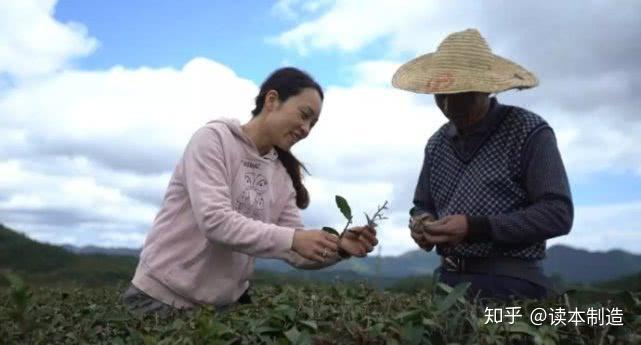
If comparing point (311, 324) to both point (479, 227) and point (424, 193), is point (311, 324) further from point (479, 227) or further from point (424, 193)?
point (424, 193)

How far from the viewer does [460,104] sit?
3.34 meters

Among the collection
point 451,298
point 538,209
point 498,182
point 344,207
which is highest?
point 498,182

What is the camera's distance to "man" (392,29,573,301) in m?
3.09

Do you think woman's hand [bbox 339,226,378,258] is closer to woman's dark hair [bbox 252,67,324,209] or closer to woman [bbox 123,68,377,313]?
woman [bbox 123,68,377,313]

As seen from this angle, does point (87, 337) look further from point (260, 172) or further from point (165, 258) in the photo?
point (260, 172)

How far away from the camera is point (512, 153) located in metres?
3.25

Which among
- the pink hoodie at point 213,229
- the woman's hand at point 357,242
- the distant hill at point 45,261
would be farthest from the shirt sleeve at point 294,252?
the distant hill at point 45,261

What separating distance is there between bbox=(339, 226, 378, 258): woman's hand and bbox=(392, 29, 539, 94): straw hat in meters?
0.81

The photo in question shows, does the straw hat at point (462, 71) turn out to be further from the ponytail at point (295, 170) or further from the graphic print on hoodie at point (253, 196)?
the graphic print on hoodie at point (253, 196)

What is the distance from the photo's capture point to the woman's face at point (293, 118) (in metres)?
3.19

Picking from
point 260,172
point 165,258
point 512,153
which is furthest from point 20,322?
point 512,153

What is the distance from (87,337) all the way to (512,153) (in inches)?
76.2

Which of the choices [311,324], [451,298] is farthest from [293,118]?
[451,298]

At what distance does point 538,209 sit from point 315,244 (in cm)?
97
